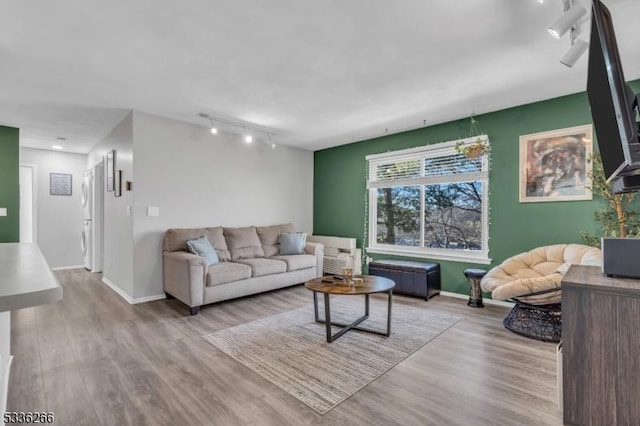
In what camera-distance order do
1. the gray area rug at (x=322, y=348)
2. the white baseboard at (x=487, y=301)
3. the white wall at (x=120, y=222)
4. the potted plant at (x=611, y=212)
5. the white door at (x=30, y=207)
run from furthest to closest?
the white door at (x=30, y=207), the white wall at (x=120, y=222), the white baseboard at (x=487, y=301), the potted plant at (x=611, y=212), the gray area rug at (x=322, y=348)

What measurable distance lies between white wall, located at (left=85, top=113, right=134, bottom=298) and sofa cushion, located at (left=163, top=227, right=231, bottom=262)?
0.47 meters

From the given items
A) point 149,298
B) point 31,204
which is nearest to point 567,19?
point 149,298

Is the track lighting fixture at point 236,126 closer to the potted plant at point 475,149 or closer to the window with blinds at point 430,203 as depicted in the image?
the window with blinds at point 430,203

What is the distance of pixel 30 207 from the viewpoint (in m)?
6.06

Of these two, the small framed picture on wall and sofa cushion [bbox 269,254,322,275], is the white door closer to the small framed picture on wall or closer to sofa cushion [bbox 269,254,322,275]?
the small framed picture on wall

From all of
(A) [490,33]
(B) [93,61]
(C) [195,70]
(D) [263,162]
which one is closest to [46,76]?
(B) [93,61]

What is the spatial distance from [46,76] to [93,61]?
28.7 inches

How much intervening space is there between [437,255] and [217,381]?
348 cm

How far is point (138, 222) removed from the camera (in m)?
4.05

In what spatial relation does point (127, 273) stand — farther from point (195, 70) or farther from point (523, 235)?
point (523, 235)

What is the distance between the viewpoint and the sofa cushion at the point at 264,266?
13.8ft

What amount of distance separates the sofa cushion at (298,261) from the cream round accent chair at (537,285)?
252cm

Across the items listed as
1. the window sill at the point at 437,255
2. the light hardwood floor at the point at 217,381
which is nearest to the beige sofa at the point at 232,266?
the light hardwood floor at the point at 217,381

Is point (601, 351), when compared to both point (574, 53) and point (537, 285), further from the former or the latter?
point (574, 53)
